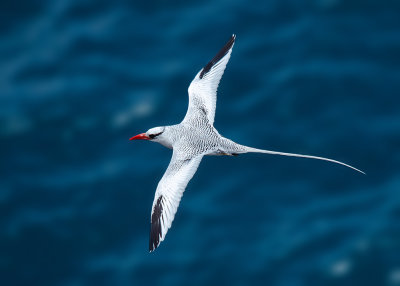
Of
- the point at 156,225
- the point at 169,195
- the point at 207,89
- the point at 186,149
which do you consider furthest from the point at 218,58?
the point at 156,225

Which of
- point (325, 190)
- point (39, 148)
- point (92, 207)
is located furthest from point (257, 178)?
point (39, 148)

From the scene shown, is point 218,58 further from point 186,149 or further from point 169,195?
point 169,195

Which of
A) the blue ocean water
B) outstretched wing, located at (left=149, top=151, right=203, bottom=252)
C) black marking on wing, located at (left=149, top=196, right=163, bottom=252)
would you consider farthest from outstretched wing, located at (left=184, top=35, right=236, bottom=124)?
the blue ocean water

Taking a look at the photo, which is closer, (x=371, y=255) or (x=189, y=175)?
(x=189, y=175)

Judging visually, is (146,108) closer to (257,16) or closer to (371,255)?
(257,16)

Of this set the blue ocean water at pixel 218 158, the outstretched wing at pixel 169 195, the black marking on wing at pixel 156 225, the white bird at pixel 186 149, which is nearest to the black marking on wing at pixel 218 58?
the white bird at pixel 186 149

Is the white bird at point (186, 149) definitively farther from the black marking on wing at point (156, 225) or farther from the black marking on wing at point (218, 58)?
the black marking on wing at point (218, 58)
